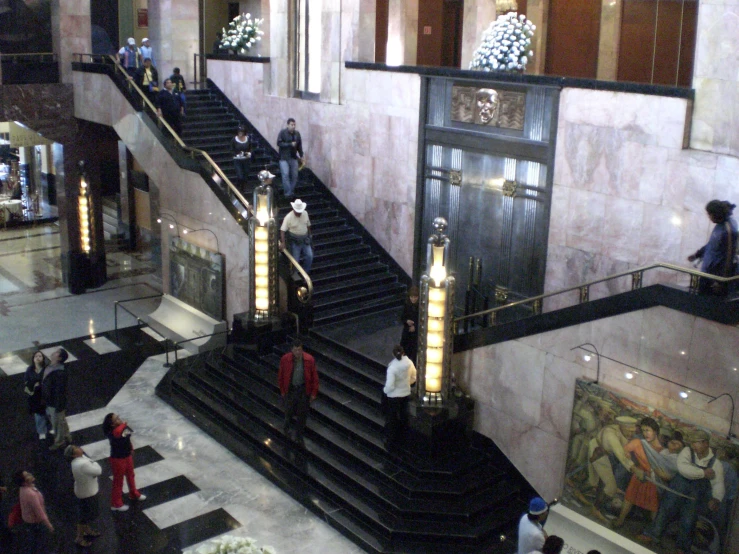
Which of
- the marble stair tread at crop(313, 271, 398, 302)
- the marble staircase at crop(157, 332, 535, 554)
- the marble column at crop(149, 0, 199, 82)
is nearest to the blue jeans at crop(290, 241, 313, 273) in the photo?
the marble stair tread at crop(313, 271, 398, 302)

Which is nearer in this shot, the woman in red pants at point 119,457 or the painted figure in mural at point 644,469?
the painted figure in mural at point 644,469

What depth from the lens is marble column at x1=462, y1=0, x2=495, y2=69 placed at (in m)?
16.0

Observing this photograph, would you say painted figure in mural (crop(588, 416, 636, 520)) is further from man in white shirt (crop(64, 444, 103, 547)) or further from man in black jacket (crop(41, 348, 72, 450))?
man in black jacket (crop(41, 348, 72, 450))

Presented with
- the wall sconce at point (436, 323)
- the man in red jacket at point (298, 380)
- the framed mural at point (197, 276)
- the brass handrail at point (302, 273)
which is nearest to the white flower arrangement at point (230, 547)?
the wall sconce at point (436, 323)

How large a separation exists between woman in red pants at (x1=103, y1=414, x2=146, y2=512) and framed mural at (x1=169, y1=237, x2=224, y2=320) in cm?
569

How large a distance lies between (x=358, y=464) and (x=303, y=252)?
4.42 meters

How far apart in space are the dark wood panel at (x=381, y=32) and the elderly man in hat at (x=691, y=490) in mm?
13367

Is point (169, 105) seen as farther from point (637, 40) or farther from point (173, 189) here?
point (637, 40)

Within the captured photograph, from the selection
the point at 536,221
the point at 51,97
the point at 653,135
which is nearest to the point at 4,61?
the point at 51,97

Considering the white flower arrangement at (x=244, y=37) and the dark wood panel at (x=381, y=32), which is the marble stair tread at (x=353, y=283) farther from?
the white flower arrangement at (x=244, y=37)

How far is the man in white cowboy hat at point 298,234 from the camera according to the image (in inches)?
553

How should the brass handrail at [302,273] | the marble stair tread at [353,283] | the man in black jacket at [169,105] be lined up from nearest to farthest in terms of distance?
the brass handrail at [302,273], the marble stair tread at [353,283], the man in black jacket at [169,105]

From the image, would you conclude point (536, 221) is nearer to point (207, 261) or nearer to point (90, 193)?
point (207, 261)

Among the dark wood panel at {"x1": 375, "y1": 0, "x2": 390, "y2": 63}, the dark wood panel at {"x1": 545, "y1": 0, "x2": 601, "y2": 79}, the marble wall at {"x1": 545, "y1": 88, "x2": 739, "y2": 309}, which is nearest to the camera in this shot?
the marble wall at {"x1": 545, "y1": 88, "x2": 739, "y2": 309}
